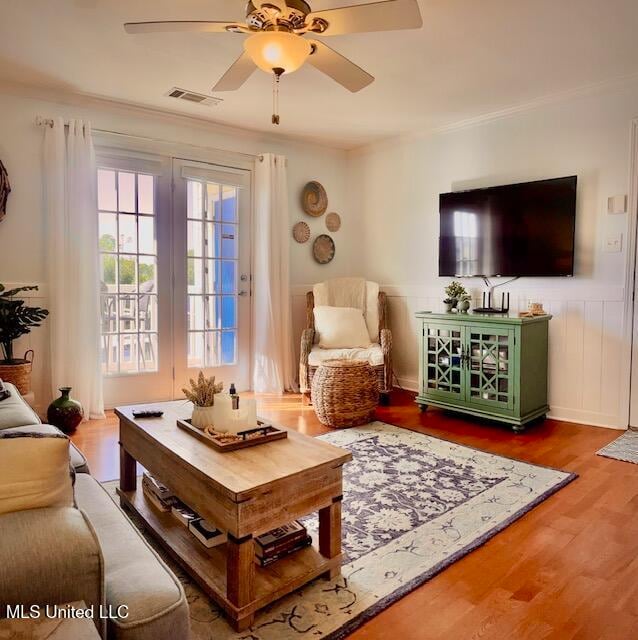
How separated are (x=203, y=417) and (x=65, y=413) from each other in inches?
75.3

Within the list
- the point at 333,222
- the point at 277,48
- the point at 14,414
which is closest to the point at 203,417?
the point at 14,414

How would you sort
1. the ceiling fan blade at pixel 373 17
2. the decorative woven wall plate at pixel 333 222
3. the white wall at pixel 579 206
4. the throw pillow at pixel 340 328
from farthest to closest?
the decorative woven wall plate at pixel 333 222, the throw pillow at pixel 340 328, the white wall at pixel 579 206, the ceiling fan blade at pixel 373 17

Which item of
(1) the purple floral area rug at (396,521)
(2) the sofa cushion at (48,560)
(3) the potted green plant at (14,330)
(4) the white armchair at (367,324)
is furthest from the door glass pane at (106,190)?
(2) the sofa cushion at (48,560)

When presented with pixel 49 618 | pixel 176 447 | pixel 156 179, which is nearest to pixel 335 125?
pixel 156 179

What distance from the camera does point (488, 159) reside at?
423cm

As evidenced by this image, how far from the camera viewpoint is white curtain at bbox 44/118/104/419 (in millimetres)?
3668

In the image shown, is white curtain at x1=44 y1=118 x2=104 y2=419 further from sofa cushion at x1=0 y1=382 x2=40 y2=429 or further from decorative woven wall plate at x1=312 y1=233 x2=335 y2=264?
decorative woven wall plate at x1=312 y1=233 x2=335 y2=264

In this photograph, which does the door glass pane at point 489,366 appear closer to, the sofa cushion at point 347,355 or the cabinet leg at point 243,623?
the sofa cushion at point 347,355

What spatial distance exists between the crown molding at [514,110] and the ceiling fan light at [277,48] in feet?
7.88

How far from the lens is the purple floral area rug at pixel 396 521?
159 centimetres

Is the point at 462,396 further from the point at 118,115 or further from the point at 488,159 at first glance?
the point at 118,115

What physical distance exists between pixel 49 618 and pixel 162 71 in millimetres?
3381

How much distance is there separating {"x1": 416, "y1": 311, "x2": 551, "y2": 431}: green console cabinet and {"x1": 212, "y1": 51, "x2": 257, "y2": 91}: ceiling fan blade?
227cm

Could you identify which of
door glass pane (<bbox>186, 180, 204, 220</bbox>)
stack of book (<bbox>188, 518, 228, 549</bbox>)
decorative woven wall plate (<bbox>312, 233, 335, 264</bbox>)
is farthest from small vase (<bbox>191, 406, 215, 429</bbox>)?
decorative woven wall plate (<bbox>312, 233, 335, 264</bbox>)
